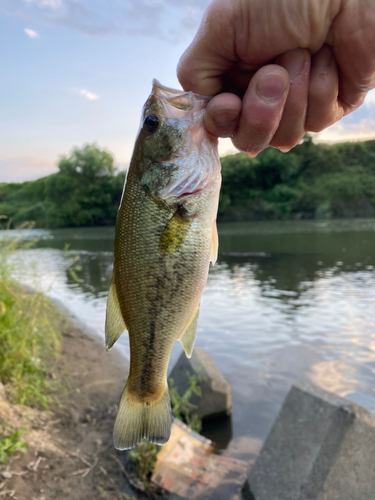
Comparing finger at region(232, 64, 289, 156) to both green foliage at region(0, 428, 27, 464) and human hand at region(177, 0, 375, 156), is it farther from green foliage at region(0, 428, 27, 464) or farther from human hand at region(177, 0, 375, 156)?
green foliage at region(0, 428, 27, 464)

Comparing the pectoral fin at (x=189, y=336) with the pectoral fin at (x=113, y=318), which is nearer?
the pectoral fin at (x=113, y=318)

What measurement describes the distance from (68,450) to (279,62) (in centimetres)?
446

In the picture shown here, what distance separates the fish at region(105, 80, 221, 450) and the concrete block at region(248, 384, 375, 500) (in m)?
2.17

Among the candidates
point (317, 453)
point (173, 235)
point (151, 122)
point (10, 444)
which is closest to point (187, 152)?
point (151, 122)

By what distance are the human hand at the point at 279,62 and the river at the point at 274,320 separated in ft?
15.8

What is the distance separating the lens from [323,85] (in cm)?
208

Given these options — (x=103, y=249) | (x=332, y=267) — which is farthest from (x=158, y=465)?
(x=103, y=249)

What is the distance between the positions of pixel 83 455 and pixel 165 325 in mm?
3416

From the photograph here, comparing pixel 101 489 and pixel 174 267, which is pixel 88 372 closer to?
pixel 101 489

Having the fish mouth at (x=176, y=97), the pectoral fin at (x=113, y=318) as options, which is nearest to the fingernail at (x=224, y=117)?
the fish mouth at (x=176, y=97)

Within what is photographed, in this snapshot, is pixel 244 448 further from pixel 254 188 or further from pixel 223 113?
pixel 254 188

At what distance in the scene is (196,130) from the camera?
6.57 feet

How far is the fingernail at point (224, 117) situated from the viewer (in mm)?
1949

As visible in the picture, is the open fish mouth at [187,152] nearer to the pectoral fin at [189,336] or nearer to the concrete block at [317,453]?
the pectoral fin at [189,336]
